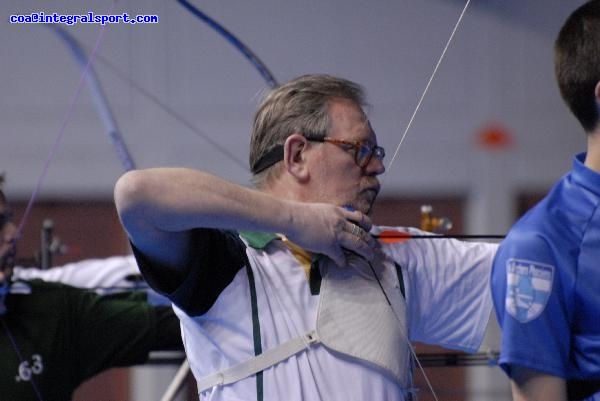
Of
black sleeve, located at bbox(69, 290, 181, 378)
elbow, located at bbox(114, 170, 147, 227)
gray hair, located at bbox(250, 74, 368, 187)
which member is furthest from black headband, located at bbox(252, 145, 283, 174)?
black sleeve, located at bbox(69, 290, 181, 378)

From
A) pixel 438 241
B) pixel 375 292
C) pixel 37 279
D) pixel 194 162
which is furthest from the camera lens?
pixel 194 162

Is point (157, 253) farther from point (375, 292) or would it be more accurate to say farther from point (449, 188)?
point (449, 188)

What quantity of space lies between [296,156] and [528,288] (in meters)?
0.39

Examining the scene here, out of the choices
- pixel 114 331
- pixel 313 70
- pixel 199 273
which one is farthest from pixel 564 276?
pixel 313 70

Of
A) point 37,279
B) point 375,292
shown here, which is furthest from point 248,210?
point 37,279

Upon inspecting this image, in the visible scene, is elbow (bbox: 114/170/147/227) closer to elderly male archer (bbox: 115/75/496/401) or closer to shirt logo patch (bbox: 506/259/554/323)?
elderly male archer (bbox: 115/75/496/401)

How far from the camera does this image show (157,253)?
116 centimetres

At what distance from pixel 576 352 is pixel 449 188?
286 cm

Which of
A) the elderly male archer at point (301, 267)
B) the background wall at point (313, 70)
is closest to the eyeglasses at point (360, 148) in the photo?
the elderly male archer at point (301, 267)

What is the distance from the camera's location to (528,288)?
1008 mm

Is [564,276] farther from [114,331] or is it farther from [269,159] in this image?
[114,331]

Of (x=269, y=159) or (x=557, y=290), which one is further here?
(x=269, y=159)

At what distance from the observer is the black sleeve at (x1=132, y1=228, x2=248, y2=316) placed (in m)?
1.17

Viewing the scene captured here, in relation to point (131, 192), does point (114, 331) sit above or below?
below
